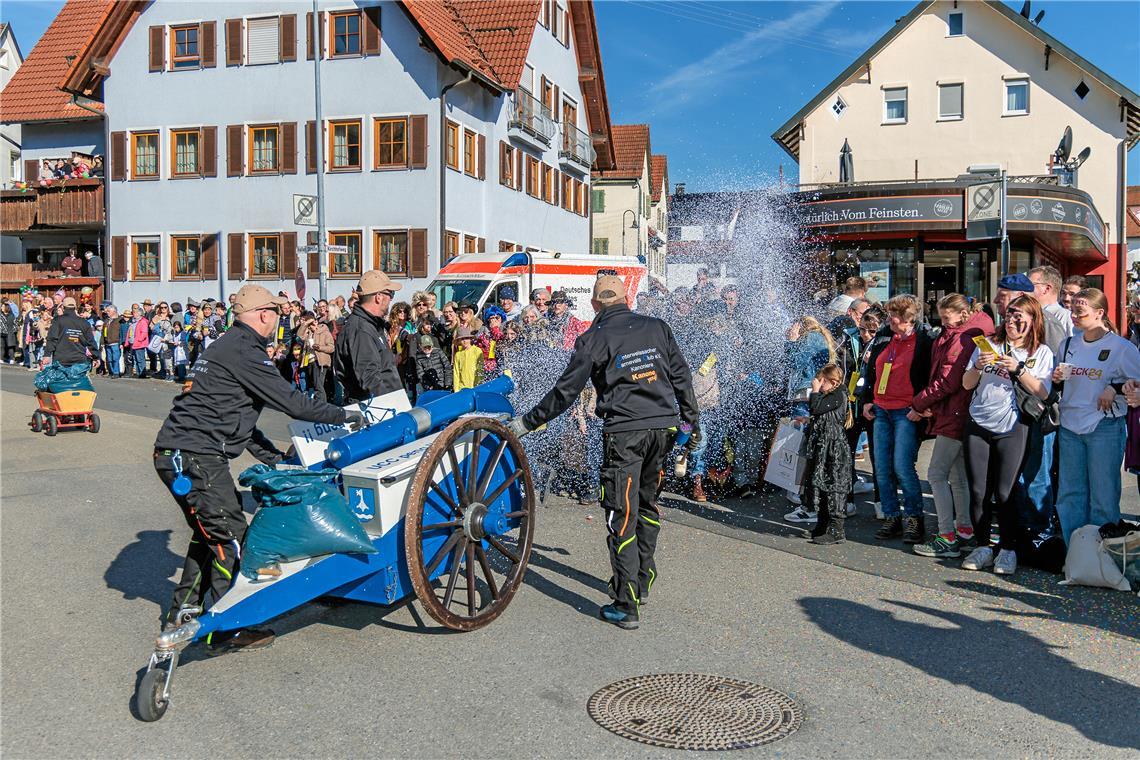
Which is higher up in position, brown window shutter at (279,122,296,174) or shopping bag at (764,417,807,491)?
brown window shutter at (279,122,296,174)

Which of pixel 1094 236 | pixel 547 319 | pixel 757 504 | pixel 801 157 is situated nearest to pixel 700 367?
pixel 757 504

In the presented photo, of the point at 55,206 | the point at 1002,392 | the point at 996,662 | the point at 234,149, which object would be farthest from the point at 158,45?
the point at 996,662

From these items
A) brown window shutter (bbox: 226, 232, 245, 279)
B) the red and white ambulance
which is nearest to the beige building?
the red and white ambulance

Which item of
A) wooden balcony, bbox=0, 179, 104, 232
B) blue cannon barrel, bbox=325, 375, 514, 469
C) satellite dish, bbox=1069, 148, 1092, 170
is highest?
satellite dish, bbox=1069, 148, 1092, 170

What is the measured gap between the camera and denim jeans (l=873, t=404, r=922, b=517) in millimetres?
7637

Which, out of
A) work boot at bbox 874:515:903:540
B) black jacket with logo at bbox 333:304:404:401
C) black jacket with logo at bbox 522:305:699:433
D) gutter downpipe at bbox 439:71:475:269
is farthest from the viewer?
gutter downpipe at bbox 439:71:475:269

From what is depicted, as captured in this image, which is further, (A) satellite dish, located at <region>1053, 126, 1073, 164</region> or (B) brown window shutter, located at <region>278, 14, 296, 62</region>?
(A) satellite dish, located at <region>1053, 126, 1073, 164</region>

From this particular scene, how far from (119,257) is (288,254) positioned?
Answer: 21.9 feet

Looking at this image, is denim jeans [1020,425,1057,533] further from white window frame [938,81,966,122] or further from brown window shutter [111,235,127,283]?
white window frame [938,81,966,122]

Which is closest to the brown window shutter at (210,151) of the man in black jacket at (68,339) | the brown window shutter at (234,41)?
the brown window shutter at (234,41)

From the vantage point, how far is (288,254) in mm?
30422

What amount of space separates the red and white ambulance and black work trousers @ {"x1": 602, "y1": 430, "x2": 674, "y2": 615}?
1457 cm

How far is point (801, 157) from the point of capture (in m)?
38.4

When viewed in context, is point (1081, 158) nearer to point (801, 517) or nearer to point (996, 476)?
point (801, 517)
